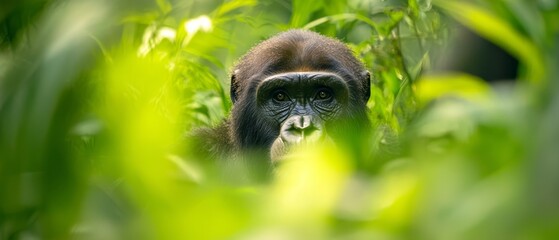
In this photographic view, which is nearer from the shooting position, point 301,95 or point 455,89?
point 455,89

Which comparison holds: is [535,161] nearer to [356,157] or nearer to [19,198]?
[356,157]

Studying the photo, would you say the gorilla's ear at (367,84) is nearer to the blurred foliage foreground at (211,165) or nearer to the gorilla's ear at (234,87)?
the gorilla's ear at (234,87)

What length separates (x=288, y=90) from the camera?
22.4 feet

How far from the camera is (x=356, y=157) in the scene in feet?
4.31

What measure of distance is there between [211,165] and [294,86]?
5475 mm

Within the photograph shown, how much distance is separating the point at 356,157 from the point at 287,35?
5.67m

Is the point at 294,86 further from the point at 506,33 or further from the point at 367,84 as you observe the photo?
the point at 506,33

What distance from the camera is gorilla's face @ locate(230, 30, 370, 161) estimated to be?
668 centimetres

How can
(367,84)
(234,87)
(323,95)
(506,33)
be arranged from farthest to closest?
(234,87)
(367,84)
(323,95)
(506,33)

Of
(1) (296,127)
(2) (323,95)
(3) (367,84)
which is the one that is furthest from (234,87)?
(1) (296,127)

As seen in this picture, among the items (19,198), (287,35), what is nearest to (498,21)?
(19,198)

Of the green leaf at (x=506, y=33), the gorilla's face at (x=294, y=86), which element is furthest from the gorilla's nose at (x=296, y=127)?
the green leaf at (x=506, y=33)

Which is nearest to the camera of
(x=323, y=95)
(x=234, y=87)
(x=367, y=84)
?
(x=323, y=95)

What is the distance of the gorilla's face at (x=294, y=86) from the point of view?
6.68 m
